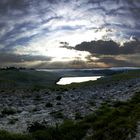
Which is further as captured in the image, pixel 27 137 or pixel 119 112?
pixel 119 112

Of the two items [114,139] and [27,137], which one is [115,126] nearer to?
[114,139]

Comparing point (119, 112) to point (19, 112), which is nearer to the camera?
point (119, 112)

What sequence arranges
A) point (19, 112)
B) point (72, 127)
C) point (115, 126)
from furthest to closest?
point (19, 112) → point (72, 127) → point (115, 126)

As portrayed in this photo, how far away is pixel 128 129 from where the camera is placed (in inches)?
869

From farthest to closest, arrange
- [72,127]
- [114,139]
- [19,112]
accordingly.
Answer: [19,112]
[72,127]
[114,139]

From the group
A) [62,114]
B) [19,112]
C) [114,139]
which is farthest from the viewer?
[19,112]

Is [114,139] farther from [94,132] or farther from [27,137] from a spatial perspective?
[27,137]

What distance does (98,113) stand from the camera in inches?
1243

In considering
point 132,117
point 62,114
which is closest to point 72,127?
point 132,117

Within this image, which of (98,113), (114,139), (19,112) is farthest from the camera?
(19,112)

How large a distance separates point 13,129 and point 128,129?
35.3 ft

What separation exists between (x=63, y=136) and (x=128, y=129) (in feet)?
14.7

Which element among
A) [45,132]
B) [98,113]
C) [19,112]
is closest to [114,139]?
[45,132]

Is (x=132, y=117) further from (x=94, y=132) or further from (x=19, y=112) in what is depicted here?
(x=19, y=112)
